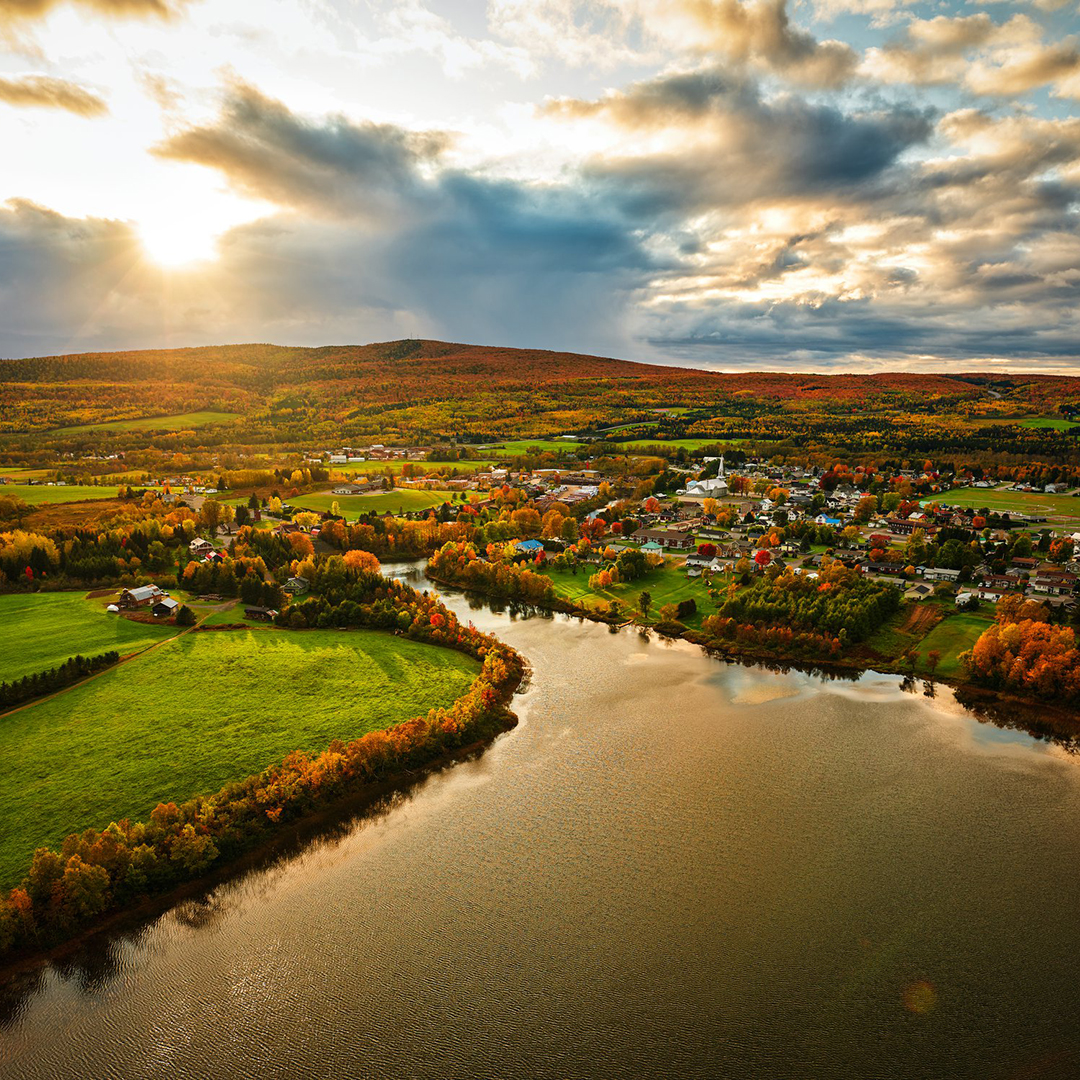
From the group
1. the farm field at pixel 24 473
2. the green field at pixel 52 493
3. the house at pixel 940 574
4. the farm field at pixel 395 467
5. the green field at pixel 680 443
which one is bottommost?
the house at pixel 940 574

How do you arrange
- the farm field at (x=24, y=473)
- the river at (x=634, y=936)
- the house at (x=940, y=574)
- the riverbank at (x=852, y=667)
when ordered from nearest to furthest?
the river at (x=634, y=936) → the riverbank at (x=852, y=667) → the house at (x=940, y=574) → the farm field at (x=24, y=473)

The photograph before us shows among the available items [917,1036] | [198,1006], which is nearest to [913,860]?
[917,1036]

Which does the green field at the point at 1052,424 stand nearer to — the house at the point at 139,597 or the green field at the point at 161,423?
the house at the point at 139,597

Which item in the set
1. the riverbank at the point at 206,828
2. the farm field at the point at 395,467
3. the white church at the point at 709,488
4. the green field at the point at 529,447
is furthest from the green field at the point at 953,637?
the green field at the point at 529,447

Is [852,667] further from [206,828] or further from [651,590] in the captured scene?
[206,828]

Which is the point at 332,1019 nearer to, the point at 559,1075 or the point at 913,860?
the point at 559,1075

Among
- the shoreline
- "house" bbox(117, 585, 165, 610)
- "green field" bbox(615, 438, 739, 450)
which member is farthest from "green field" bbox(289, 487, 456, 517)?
the shoreline

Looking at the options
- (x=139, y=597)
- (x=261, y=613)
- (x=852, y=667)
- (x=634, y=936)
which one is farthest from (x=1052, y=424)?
(x=139, y=597)
